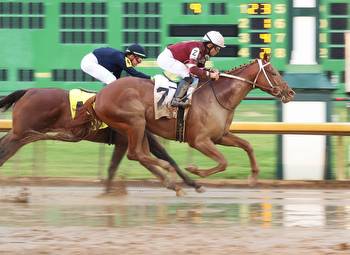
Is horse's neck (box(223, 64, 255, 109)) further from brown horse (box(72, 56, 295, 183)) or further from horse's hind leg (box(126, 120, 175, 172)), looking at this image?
horse's hind leg (box(126, 120, 175, 172))

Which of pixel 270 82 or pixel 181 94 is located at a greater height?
pixel 270 82

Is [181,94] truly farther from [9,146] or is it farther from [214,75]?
[9,146]

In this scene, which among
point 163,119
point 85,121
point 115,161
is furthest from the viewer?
point 115,161

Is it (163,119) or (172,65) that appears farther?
(172,65)

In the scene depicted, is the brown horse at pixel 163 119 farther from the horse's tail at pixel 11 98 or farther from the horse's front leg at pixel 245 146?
the horse's tail at pixel 11 98

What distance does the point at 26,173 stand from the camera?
1336 cm

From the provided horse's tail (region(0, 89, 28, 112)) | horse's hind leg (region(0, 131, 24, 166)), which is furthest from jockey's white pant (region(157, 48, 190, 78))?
horse's hind leg (region(0, 131, 24, 166))

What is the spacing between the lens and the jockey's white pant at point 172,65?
11367 millimetres

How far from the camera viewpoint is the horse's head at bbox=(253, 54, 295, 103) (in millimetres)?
11500

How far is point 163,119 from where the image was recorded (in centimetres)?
1123

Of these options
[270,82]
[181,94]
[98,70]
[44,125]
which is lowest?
[44,125]

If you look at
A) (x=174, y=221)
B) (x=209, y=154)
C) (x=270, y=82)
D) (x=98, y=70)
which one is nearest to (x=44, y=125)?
(x=98, y=70)

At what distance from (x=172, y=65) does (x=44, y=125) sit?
154cm

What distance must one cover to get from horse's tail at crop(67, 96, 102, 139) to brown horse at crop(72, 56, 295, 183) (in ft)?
0.04
